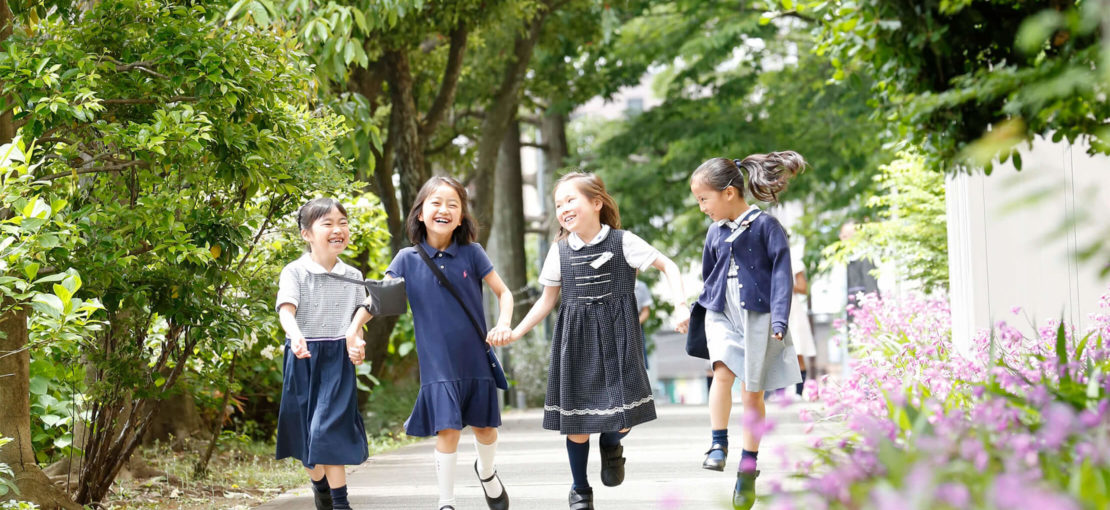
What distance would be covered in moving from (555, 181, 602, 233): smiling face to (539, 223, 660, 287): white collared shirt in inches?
2.3

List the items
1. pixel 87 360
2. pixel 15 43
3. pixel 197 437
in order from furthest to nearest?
pixel 197 437 < pixel 87 360 < pixel 15 43

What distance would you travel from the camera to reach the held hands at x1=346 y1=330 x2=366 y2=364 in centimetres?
532

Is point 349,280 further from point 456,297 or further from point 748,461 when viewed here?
point 748,461

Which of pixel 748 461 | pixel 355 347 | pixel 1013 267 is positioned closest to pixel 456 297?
pixel 355 347

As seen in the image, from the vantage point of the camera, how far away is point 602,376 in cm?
546

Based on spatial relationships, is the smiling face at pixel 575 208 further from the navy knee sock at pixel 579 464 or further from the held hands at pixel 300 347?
the held hands at pixel 300 347

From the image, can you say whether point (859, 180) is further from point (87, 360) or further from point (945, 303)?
point (87, 360)

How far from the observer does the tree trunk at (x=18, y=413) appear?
5172 millimetres

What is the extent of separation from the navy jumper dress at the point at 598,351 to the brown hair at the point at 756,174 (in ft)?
2.10

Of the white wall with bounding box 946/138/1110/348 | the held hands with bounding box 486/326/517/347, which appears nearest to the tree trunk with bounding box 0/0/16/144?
the held hands with bounding box 486/326/517/347

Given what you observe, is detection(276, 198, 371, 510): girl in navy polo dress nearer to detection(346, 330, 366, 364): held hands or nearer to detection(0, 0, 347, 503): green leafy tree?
detection(346, 330, 366, 364): held hands

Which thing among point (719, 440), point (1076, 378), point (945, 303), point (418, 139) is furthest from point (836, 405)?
point (418, 139)

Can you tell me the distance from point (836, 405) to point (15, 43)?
3765mm

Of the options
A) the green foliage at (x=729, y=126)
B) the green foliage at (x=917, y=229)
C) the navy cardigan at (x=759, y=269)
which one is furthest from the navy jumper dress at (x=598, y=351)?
the green foliage at (x=729, y=126)
